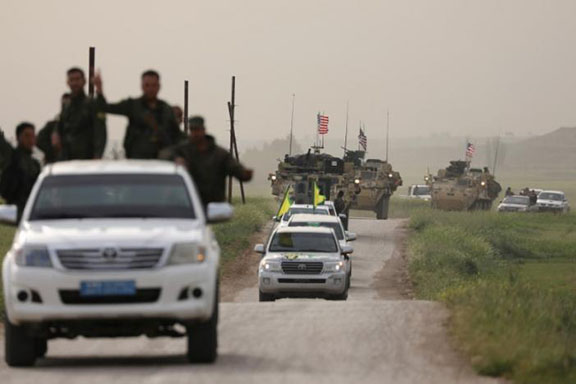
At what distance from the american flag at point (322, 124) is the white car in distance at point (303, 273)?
40620mm

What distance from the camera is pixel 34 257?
45.5 ft

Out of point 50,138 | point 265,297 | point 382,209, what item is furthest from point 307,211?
point 382,209

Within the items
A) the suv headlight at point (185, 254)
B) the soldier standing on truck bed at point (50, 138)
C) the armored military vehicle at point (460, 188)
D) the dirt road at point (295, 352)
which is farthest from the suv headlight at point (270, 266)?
the armored military vehicle at point (460, 188)

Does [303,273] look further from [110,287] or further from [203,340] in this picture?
[110,287]

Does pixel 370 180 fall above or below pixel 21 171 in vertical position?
below

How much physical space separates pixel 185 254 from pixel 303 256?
15.9 m

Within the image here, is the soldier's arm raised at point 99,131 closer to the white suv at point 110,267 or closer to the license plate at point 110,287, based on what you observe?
the white suv at point 110,267

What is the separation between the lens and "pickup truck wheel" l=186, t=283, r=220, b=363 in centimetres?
1440

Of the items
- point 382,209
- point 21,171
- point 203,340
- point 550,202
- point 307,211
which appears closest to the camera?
point 203,340

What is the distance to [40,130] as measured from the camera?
17.4 meters

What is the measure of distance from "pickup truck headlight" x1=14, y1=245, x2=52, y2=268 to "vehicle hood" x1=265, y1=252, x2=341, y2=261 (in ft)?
52.4

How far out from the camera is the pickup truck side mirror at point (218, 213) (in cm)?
1462

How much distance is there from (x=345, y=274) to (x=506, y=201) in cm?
5796

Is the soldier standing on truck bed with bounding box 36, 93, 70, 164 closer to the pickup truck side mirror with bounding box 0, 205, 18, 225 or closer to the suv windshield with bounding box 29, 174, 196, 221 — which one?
the suv windshield with bounding box 29, 174, 196, 221
